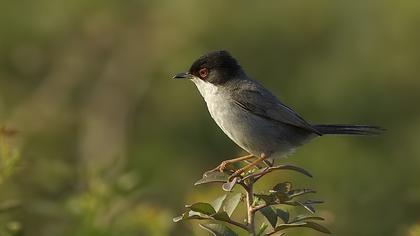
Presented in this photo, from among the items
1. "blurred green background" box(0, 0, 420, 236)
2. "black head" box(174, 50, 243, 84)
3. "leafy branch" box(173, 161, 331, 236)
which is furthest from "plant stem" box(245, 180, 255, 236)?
"blurred green background" box(0, 0, 420, 236)

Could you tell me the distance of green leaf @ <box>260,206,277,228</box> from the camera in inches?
117

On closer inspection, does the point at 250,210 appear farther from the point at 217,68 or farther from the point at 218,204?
the point at 217,68

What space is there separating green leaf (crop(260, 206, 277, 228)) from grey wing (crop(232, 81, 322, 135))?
1.99 m

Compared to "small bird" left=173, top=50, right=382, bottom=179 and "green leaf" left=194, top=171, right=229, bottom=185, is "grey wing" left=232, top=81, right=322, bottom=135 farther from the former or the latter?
→ "green leaf" left=194, top=171, right=229, bottom=185

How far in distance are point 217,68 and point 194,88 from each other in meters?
3.72

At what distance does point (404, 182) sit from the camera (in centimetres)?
738

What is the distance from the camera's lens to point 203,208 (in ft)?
9.59

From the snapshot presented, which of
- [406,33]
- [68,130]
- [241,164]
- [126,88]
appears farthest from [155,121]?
[241,164]

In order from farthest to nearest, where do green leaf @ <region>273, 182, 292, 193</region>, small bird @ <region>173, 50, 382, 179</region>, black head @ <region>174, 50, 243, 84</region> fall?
black head @ <region>174, 50, 243, 84</region>
small bird @ <region>173, 50, 382, 179</region>
green leaf @ <region>273, 182, 292, 193</region>

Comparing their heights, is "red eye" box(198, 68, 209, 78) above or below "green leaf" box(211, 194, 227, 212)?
above

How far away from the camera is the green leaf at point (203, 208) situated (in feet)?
9.54

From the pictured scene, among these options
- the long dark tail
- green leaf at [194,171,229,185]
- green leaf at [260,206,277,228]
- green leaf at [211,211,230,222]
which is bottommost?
the long dark tail

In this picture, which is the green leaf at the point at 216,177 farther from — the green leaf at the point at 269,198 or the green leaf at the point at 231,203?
the green leaf at the point at 269,198

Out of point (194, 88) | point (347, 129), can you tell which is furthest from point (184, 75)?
point (194, 88)
